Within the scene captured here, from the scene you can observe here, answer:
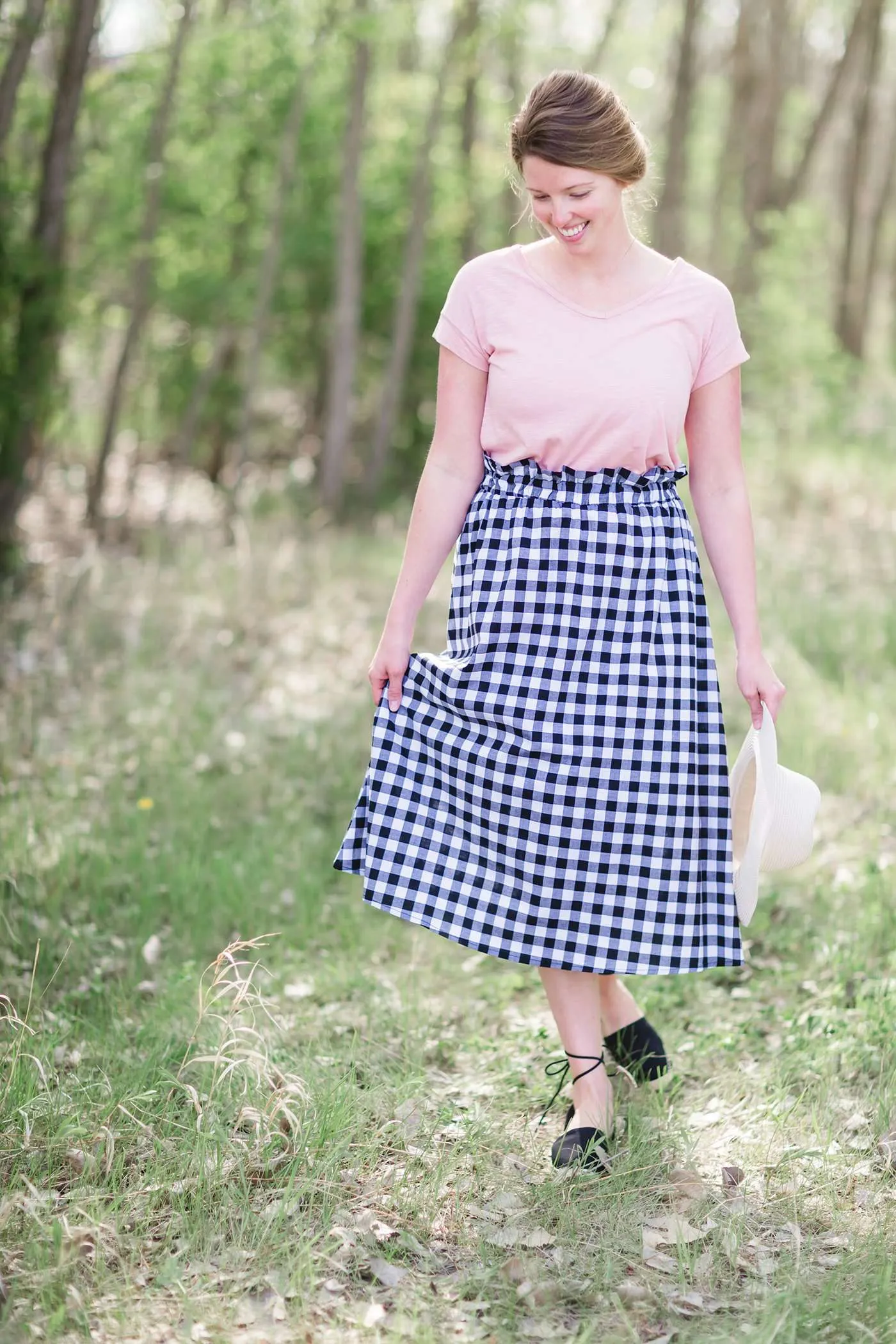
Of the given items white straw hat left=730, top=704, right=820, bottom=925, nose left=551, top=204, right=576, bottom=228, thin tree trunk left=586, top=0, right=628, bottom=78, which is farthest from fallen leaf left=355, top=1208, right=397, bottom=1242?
thin tree trunk left=586, top=0, right=628, bottom=78

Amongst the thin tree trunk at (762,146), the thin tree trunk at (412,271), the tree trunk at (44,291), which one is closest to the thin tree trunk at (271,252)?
the thin tree trunk at (412,271)

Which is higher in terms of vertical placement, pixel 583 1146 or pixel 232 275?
pixel 232 275

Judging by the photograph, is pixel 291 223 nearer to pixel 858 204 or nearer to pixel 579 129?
pixel 858 204

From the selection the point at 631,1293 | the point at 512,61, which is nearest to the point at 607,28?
the point at 512,61

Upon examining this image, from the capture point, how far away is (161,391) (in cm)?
1398

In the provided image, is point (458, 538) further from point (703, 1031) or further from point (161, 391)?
point (161, 391)

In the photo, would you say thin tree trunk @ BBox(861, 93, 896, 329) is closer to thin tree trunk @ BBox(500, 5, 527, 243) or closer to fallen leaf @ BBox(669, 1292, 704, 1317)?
thin tree trunk @ BBox(500, 5, 527, 243)

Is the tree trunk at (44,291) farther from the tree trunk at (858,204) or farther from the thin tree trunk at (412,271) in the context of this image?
the tree trunk at (858,204)

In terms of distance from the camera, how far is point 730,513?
2881 mm

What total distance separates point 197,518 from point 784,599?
6301 mm

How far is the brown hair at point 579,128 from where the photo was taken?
260 centimetres

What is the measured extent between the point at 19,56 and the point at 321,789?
4438 mm

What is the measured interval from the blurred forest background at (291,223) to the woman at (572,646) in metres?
5.31

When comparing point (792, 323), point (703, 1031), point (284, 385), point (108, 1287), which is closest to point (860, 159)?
point (792, 323)
